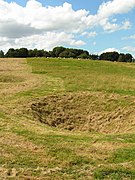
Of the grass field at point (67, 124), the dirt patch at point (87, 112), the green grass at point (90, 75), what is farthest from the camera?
the green grass at point (90, 75)

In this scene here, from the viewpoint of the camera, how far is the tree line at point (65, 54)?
61344 mm

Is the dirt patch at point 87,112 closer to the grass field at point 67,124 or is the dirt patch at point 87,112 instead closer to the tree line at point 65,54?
the grass field at point 67,124

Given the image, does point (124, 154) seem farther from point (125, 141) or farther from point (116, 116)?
point (116, 116)

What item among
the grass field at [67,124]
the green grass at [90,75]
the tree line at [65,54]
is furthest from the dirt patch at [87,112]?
the tree line at [65,54]

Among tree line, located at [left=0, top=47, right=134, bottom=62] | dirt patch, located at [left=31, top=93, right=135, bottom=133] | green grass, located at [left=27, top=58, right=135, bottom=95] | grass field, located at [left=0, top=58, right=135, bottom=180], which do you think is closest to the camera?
grass field, located at [left=0, top=58, right=135, bottom=180]

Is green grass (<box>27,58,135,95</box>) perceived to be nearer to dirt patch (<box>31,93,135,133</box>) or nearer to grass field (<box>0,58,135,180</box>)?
grass field (<box>0,58,135,180</box>)

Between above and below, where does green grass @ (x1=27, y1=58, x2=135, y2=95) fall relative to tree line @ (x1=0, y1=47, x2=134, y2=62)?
below

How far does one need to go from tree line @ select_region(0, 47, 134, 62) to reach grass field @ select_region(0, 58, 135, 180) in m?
28.6

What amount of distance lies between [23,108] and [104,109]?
4.55 m

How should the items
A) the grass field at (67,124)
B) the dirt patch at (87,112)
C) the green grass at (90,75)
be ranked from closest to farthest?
the grass field at (67,124)
the dirt patch at (87,112)
the green grass at (90,75)

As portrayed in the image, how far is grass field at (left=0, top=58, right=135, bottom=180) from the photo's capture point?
27.5ft

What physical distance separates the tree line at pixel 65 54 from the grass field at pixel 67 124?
2865 cm

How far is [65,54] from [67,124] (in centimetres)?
4771

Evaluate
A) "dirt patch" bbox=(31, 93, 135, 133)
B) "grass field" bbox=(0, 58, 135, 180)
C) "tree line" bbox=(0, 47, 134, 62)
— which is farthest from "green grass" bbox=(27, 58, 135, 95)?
"tree line" bbox=(0, 47, 134, 62)
